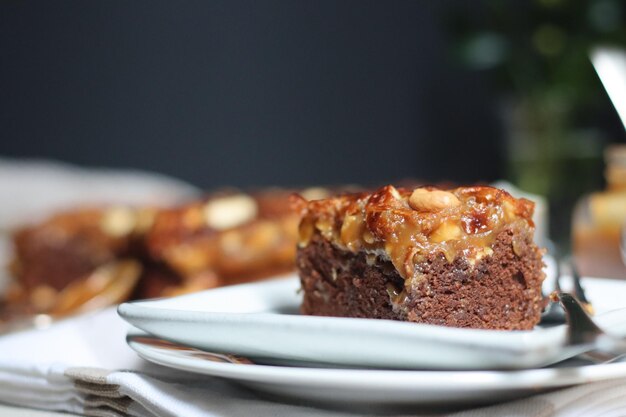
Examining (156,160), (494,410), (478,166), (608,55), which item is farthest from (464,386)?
(156,160)

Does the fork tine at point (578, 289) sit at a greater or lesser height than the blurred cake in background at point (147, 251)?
lesser

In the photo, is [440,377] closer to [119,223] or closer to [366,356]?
[366,356]

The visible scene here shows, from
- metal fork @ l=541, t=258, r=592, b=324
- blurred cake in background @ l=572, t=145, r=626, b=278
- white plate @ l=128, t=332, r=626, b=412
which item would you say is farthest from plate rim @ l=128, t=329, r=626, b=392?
blurred cake in background @ l=572, t=145, r=626, b=278

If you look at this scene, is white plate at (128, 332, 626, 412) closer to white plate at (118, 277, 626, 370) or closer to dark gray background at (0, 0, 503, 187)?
white plate at (118, 277, 626, 370)

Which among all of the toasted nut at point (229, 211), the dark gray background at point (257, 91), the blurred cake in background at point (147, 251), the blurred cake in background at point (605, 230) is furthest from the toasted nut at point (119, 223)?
the dark gray background at point (257, 91)

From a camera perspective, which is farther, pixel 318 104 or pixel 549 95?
pixel 318 104

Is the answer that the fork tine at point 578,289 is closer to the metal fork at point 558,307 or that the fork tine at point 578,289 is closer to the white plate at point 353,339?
the metal fork at point 558,307

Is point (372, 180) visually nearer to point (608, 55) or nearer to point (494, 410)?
point (608, 55)
